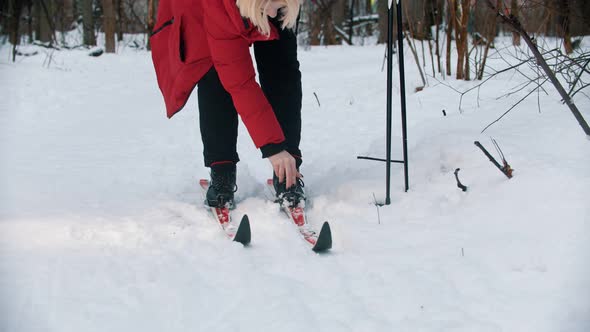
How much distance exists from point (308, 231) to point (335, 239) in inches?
3.9

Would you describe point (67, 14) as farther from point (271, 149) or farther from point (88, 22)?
point (271, 149)

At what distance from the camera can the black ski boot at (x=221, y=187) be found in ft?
6.48

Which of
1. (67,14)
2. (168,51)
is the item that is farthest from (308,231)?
(67,14)

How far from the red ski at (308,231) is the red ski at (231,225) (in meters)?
0.19

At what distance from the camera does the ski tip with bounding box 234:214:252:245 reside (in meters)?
1.71

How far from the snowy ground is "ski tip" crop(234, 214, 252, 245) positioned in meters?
0.03

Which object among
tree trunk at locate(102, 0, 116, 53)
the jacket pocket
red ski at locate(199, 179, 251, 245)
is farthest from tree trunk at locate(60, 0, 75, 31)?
red ski at locate(199, 179, 251, 245)

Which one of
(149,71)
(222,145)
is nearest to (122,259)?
(222,145)

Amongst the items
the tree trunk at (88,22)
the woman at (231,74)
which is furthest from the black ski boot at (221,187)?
the tree trunk at (88,22)

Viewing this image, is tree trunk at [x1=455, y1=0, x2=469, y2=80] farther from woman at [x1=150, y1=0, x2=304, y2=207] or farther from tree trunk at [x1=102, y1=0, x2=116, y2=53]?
tree trunk at [x1=102, y1=0, x2=116, y2=53]

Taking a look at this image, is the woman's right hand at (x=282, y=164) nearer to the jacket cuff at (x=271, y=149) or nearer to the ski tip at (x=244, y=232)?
the jacket cuff at (x=271, y=149)

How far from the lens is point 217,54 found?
1.62 metres

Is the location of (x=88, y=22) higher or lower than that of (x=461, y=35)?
higher

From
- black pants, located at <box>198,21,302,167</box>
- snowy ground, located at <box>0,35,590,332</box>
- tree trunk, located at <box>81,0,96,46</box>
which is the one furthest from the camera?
tree trunk, located at <box>81,0,96,46</box>
